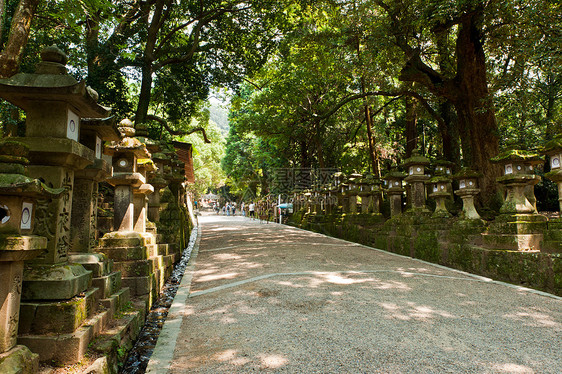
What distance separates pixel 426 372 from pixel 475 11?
8.96 metres

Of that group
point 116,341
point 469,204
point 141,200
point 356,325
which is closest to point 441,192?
point 469,204

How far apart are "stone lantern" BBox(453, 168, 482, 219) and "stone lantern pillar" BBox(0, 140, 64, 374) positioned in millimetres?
7589

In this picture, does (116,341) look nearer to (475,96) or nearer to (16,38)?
(16,38)

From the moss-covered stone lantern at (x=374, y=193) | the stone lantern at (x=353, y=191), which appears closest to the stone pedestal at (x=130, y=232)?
the moss-covered stone lantern at (x=374, y=193)

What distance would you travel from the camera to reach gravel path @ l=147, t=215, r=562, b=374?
2736 millimetres

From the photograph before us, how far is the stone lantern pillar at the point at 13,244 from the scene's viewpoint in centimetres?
207

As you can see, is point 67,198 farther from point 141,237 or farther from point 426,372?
point 426,372

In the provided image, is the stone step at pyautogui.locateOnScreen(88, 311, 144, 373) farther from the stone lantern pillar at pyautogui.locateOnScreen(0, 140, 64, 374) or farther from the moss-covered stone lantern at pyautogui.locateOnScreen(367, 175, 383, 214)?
the moss-covered stone lantern at pyautogui.locateOnScreen(367, 175, 383, 214)

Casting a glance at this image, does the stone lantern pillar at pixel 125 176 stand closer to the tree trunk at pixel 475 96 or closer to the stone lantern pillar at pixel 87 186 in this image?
the stone lantern pillar at pixel 87 186

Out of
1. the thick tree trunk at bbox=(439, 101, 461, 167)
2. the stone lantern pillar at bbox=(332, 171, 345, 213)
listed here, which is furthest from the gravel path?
the stone lantern pillar at bbox=(332, 171, 345, 213)

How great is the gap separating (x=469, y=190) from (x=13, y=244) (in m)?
7.83

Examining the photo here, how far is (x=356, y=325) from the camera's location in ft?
11.4

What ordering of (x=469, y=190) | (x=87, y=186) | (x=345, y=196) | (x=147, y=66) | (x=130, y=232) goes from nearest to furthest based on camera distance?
Result: 1. (x=87, y=186)
2. (x=130, y=232)
3. (x=469, y=190)
4. (x=147, y=66)
5. (x=345, y=196)

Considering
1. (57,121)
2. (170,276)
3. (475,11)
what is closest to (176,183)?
(170,276)
